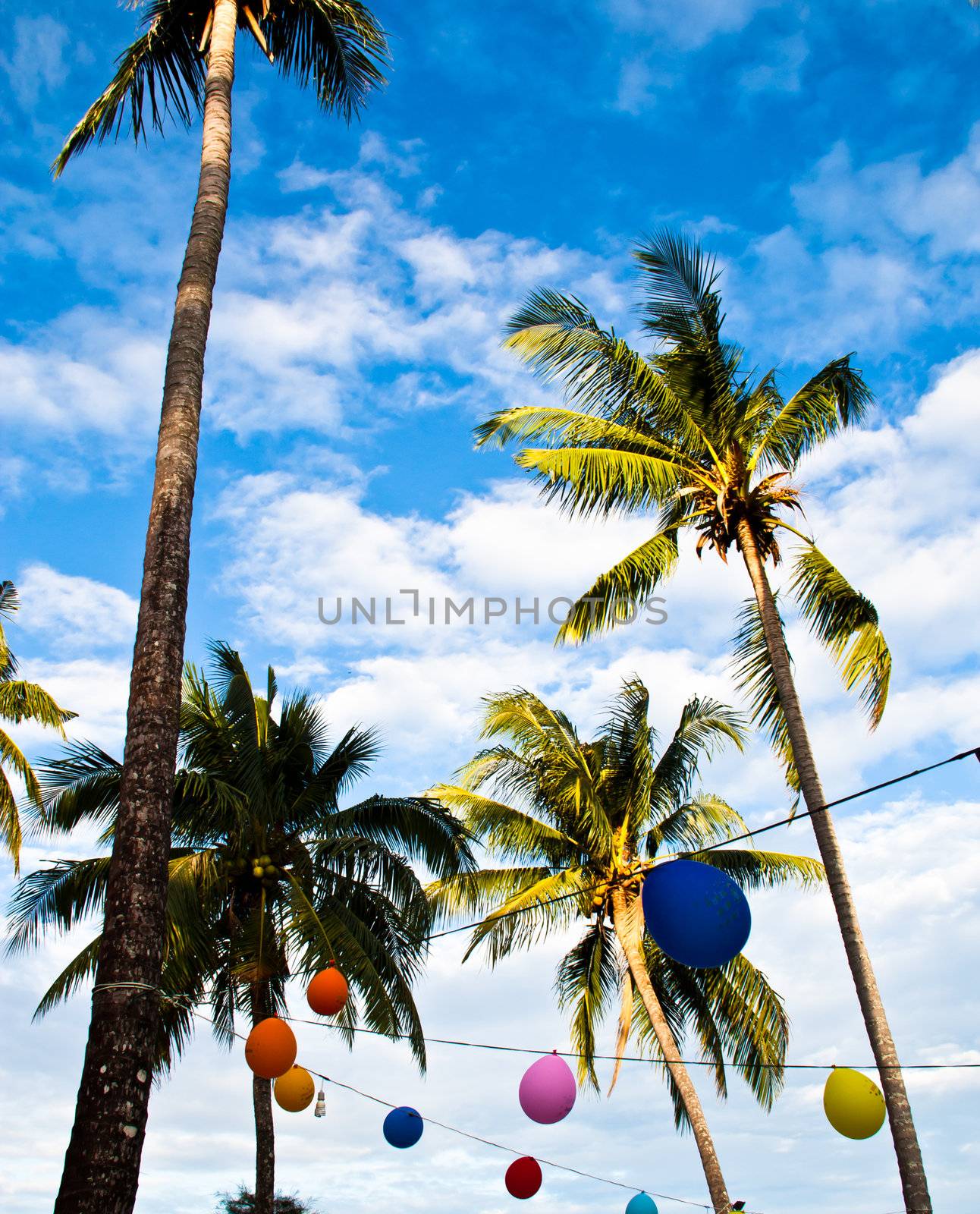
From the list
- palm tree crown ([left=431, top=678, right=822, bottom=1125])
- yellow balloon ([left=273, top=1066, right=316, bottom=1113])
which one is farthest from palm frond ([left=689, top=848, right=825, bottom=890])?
yellow balloon ([left=273, top=1066, right=316, bottom=1113])

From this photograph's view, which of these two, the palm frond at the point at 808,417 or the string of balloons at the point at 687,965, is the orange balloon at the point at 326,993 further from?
the palm frond at the point at 808,417

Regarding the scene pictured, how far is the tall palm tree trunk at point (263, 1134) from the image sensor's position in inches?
497

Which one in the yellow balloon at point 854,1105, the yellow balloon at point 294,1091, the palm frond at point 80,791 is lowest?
the yellow balloon at point 854,1105

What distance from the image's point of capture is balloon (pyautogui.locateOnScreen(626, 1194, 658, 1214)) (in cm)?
1244

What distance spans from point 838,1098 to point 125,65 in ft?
39.6

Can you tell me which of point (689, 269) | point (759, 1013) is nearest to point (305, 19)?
point (689, 269)

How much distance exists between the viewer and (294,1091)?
32.7 ft

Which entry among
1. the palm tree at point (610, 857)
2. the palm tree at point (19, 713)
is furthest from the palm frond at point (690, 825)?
the palm tree at point (19, 713)

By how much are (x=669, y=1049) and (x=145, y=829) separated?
1152cm

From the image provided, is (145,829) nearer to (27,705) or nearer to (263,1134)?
(263,1134)

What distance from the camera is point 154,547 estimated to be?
249 inches

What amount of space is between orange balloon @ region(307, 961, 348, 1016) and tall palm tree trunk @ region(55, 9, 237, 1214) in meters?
4.27

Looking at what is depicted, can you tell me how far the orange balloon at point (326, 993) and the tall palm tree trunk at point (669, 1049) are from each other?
6.67 meters

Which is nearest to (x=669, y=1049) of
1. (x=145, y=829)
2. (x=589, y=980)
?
(x=589, y=980)
